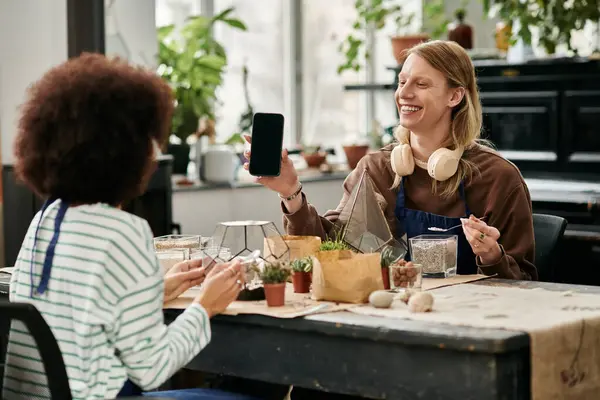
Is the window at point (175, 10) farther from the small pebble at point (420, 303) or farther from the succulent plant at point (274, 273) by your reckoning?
the small pebble at point (420, 303)

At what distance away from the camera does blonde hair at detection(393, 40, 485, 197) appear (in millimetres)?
3141

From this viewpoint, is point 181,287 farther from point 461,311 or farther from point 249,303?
point 461,311

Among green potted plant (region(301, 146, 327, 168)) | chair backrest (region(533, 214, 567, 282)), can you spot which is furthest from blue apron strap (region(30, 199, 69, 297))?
green potted plant (region(301, 146, 327, 168))

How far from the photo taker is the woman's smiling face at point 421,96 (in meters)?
3.12

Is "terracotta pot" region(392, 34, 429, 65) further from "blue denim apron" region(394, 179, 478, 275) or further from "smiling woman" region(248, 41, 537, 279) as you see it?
"blue denim apron" region(394, 179, 478, 275)

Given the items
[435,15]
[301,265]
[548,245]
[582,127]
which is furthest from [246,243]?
[435,15]

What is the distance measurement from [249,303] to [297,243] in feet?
1.11

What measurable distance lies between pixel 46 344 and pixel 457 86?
5.64ft

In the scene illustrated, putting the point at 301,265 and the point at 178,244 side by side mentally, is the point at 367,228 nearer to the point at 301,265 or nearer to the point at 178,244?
the point at 301,265

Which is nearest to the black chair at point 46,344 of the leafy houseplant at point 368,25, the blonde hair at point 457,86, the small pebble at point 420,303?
the small pebble at point 420,303

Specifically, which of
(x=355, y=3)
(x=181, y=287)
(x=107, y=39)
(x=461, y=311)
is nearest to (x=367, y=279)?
(x=461, y=311)

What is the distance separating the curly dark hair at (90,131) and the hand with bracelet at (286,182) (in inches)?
36.8

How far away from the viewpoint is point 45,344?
1.84 meters

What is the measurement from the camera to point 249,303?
236cm
